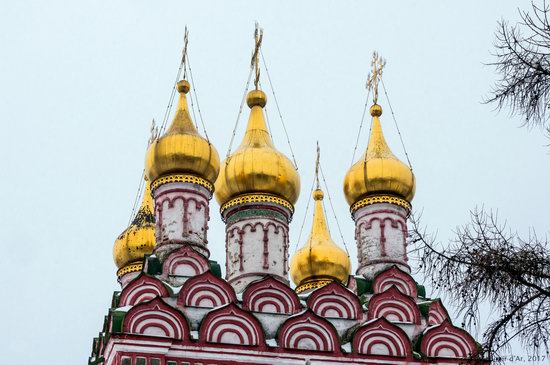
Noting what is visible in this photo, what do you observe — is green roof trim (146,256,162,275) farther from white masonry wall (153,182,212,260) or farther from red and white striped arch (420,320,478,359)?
red and white striped arch (420,320,478,359)

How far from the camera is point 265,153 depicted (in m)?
18.0

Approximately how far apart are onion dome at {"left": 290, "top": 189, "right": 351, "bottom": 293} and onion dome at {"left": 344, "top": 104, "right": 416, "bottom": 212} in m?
2.10

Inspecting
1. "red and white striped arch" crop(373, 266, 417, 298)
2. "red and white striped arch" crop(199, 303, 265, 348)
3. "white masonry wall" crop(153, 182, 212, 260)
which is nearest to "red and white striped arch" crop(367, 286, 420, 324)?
"red and white striped arch" crop(373, 266, 417, 298)

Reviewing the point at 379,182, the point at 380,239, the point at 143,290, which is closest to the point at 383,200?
the point at 379,182

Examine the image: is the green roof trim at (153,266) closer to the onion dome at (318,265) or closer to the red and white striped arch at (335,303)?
the red and white striped arch at (335,303)

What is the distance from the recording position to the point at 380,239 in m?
17.9

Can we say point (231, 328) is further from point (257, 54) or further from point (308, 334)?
point (257, 54)

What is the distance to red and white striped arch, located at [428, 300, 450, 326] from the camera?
17.2m

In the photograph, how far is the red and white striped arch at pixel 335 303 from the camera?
648 inches

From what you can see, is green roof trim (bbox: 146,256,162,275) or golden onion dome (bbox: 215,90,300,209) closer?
green roof trim (bbox: 146,256,162,275)

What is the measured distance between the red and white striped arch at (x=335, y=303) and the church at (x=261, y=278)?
22 mm

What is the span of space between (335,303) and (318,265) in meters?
3.77

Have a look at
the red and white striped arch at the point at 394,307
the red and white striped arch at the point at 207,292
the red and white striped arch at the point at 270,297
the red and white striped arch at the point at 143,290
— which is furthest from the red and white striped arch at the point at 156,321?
the red and white striped arch at the point at 394,307

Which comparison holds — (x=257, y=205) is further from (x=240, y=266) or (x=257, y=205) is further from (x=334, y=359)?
(x=334, y=359)
